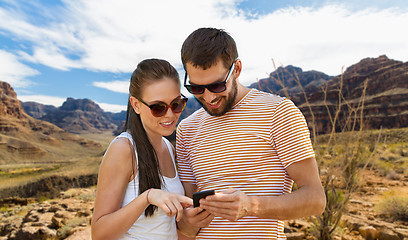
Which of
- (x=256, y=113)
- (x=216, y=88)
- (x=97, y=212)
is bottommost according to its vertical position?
(x=97, y=212)

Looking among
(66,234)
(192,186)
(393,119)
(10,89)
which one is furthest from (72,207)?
(10,89)

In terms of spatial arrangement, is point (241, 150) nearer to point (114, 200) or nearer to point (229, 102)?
point (229, 102)

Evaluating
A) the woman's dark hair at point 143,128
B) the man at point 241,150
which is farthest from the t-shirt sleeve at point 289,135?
the woman's dark hair at point 143,128

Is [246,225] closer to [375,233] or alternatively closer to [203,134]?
[203,134]

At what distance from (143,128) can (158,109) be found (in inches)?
9.0

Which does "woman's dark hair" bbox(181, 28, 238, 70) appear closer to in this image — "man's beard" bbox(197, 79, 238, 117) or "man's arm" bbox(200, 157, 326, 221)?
"man's beard" bbox(197, 79, 238, 117)

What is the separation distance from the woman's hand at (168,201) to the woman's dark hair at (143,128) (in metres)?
0.29

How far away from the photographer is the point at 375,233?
6.32 meters

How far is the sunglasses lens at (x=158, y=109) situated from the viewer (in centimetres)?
229

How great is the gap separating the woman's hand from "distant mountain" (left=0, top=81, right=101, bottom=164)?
91323mm

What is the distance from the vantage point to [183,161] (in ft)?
8.68

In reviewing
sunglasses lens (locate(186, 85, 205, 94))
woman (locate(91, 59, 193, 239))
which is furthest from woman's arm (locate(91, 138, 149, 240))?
sunglasses lens (locate(186, 85, 205, 94))

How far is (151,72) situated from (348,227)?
277 inches

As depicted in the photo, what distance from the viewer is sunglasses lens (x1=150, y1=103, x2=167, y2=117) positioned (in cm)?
229
